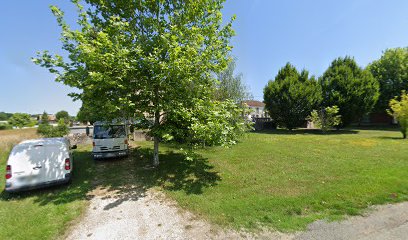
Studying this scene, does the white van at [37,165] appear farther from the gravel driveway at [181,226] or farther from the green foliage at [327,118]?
the green foliage at [327,118]

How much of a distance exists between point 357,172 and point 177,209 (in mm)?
7146

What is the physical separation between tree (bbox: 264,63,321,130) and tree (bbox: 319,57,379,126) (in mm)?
1504

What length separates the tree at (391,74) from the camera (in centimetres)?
2794

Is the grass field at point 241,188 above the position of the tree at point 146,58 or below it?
below

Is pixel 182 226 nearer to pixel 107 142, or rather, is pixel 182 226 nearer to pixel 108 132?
pixel 107 142

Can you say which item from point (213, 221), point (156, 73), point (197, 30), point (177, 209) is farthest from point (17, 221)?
point (197, 30)

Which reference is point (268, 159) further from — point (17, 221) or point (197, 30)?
point (17, 221)

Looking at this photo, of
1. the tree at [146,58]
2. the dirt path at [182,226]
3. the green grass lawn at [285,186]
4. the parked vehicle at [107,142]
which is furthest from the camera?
the parked vehicle at [107,142]

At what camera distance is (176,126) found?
7.77 m

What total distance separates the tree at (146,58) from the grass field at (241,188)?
2341mm

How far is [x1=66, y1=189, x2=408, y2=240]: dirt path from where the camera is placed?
4.22m

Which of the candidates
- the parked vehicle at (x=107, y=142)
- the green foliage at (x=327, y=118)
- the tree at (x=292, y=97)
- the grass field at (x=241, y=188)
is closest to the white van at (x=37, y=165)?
the grass field at (x=241, y=188)

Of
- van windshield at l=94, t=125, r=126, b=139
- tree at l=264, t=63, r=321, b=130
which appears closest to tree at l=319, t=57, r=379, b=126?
tree at l=264, t=63, r=321, b=130

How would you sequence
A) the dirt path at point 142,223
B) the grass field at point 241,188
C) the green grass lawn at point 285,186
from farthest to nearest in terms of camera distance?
the green grass lawn at point 285,186 < the grass field at point 241,188 < the dirt path at point 142,223
